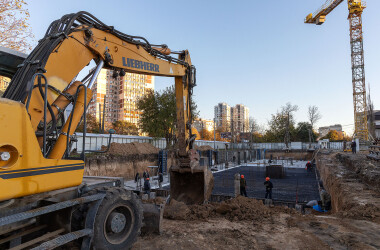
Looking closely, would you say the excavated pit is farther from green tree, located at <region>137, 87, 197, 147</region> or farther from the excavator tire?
green tree, located at <region>137, 87, 197, 147</region>

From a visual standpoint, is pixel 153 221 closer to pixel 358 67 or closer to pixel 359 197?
pixel 359 197

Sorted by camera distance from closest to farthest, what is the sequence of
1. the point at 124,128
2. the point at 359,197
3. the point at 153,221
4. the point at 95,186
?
the point at 95,186 < the point at 153,221 < the point at 359,197 < the point at 124,128

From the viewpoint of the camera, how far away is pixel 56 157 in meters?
3.82

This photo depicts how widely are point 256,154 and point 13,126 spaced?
46.0m

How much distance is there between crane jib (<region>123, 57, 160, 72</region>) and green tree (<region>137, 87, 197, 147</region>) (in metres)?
24.4

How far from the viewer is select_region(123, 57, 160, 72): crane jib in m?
6.04

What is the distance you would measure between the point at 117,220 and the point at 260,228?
3649 mm

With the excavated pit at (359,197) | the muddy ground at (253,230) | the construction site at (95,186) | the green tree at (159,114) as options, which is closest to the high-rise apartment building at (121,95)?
the green tree at (159,114)

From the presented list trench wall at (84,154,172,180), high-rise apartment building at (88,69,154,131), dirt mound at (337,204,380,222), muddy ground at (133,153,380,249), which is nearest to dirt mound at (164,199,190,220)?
muddy ground at (133,153,380,249)

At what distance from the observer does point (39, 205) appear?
3.55 meters

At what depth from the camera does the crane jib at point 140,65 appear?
6.04m

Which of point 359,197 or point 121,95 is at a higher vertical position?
point 121,95

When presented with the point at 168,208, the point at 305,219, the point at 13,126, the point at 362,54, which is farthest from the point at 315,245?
the point at 362,54

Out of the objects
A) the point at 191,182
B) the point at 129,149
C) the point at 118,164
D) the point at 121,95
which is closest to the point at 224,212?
the point at 191,182
